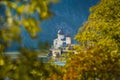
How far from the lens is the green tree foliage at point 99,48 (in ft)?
93.5

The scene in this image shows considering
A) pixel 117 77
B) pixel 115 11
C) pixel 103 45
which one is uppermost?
pixel 115 11

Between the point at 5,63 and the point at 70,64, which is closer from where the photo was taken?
the point at 5,63

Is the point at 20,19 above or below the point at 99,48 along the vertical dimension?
above

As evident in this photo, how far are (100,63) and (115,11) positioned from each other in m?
5.05

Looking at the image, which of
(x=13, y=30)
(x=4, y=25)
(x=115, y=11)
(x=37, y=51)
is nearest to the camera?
(x=13, y=30)

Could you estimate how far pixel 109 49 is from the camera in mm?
29656

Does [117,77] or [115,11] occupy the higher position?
[115,11]

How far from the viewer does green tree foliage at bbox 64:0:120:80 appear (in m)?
28.5

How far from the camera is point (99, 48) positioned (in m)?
29.7

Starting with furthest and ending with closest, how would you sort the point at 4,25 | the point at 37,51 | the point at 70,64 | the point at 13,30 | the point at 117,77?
the point at 70,64
the point at 117,77
the point at 37,51
the point at 4,25
the point at 13,30

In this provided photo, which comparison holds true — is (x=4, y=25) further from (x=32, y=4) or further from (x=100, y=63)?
(x=100, y=63)

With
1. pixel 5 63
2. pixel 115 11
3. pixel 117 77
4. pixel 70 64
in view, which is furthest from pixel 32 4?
pixel 115 11

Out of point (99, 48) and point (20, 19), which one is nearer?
point (20, 19)

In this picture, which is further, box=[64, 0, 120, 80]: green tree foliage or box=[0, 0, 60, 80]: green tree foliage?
box=[64, 0, 120, 80]: green tree foliage
